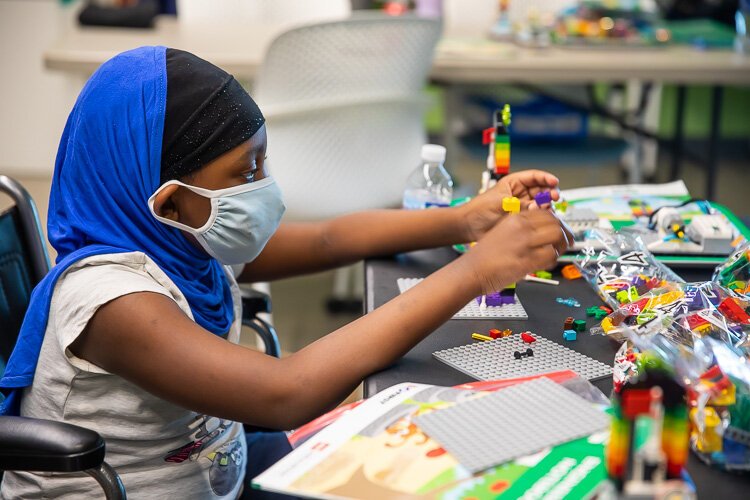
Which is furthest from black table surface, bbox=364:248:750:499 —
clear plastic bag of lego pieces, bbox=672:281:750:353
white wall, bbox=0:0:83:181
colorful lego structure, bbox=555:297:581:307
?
white wall, bbox=0:0:83:181

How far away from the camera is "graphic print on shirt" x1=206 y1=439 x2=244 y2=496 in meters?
1.27

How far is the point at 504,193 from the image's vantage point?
1.48 metres

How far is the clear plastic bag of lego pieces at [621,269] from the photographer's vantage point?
4.34ft

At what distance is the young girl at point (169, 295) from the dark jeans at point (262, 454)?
0.21ft

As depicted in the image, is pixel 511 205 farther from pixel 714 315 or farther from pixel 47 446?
pixel 47 446

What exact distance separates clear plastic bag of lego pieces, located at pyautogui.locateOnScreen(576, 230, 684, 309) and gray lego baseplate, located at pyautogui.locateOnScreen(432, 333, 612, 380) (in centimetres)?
17

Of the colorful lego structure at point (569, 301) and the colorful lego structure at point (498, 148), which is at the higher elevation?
the colorful lego structure at point (498, 148)

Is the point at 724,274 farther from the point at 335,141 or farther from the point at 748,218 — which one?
Answer: the point at 335,141

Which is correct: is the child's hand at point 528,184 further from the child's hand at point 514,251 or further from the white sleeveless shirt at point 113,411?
the white sleeveless shirt at point 113,411

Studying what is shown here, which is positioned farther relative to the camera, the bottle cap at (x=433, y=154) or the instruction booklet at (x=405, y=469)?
the bottle cap at (x=433, y=154)

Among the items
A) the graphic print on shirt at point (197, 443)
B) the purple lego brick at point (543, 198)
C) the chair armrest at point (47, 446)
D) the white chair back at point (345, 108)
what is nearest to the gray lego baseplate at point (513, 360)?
the purple lego brick at point (543, 198)

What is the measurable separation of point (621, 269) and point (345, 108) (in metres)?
1.36

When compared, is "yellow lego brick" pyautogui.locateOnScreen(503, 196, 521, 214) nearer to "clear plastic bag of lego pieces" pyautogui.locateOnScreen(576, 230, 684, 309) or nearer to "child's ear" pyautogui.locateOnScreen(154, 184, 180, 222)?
"clear plastic bag of lego pieces" pyautogui.locateOnScreen(576, 230, 684, 309)

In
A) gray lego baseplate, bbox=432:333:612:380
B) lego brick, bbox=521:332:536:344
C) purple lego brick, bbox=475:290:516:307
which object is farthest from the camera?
purple lego brick, bbox=475:290:516:307
